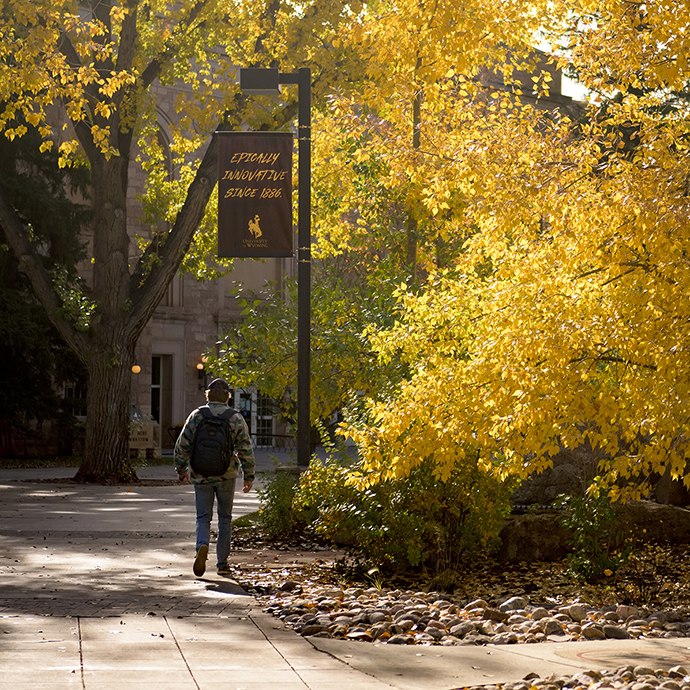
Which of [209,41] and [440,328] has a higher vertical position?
[209,41]

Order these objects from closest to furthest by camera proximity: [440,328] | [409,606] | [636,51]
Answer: [636,51]
[409,606]
[440,328]

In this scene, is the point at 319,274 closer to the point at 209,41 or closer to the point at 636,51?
the point at 209,41

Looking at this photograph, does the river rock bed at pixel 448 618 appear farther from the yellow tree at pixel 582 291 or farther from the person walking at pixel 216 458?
the yellow tree at pixel 582 291

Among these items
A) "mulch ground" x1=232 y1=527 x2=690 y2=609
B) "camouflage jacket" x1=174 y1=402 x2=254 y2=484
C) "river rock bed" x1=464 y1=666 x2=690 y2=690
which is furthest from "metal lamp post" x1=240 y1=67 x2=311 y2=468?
"river rock bed" x1=464 y1=666 x2=690 y2=690

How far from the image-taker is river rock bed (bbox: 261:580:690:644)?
6511 millimetres

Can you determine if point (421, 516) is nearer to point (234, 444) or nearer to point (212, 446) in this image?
point (234, 444)

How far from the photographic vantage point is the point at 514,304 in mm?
7223

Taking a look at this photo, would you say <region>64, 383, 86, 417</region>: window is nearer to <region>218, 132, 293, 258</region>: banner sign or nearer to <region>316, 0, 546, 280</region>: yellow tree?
<region>316, 0, 546, 280</region>: yellow tree

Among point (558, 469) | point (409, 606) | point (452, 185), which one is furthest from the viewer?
point (558, 469)

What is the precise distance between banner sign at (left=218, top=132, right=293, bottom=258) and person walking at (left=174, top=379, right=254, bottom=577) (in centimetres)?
274

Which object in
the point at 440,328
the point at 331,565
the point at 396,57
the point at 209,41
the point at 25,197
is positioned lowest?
the point at 331,565

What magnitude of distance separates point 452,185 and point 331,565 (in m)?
3.76

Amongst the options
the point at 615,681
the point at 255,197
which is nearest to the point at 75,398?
the point at 255,197

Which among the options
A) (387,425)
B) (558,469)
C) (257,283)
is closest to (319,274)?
(257,283)
